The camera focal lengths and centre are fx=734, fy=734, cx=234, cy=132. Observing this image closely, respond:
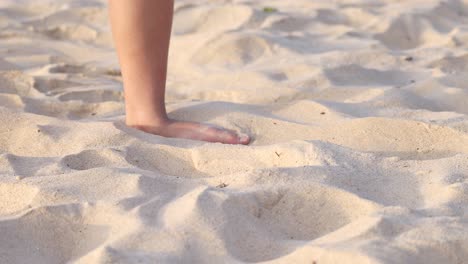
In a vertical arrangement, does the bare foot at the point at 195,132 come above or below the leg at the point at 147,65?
below

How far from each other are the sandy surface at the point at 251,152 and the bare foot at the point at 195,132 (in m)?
0.06

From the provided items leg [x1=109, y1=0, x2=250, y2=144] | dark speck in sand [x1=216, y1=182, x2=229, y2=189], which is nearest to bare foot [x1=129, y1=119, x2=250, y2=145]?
leg [x1=109, y1=0, x2=250, y2=144]

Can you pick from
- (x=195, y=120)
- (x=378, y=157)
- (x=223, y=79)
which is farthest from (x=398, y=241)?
(x=223, y=79)

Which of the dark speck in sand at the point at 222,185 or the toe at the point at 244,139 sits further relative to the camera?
the toe at the point at 244,139

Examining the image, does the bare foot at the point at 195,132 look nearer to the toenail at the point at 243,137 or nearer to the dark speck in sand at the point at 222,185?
the toenail at the point at 243,137

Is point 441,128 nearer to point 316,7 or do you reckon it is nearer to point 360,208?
point 360,208

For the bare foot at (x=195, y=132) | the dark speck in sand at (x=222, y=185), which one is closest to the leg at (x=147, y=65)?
the bare foot at (x=195, y=132)

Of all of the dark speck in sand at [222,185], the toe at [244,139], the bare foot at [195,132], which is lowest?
the toe at [244,139]

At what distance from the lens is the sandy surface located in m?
1.45

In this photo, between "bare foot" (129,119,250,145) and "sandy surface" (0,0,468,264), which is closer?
"sandy surface" (0,0,468,264)

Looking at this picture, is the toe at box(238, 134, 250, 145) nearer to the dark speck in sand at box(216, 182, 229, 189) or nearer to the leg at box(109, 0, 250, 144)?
the leg at box(109, 0, 250, 144)

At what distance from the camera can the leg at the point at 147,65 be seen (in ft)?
7.03

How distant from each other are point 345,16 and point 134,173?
92.7 inches

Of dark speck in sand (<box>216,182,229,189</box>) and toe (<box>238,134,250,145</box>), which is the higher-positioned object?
dark speck in sand (<box>216,182,229,189</box>)
